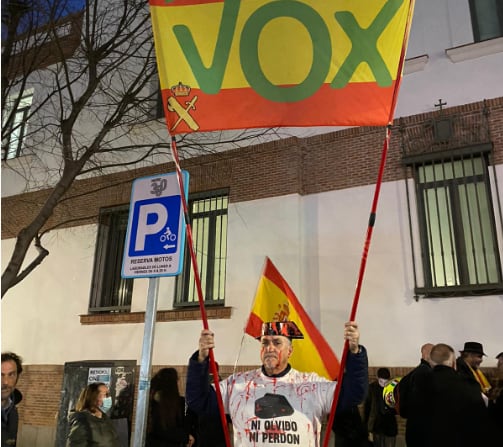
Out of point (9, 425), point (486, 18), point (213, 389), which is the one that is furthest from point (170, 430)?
point (486, 18)

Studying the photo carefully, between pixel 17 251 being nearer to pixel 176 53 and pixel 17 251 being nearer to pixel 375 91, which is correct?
pixel 176 53

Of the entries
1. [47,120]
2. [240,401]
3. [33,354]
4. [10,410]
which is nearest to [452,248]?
[240,401]

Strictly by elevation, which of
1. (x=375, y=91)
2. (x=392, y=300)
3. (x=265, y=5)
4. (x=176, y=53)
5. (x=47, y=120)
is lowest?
(x=392, y=300)

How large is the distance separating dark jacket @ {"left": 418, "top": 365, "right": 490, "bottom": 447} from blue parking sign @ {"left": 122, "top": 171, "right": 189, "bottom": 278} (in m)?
2.27

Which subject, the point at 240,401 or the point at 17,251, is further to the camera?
the point at 17,251

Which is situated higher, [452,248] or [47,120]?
[47,120]

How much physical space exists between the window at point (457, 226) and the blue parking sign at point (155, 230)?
4814 millimetres

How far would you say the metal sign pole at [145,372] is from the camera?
141 inches

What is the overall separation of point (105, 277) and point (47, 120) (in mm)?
4110

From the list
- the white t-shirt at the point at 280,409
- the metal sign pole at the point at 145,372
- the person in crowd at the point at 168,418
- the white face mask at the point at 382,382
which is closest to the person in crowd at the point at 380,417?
the white face mask at the point at 382,382

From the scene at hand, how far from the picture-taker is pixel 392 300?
7.80 m

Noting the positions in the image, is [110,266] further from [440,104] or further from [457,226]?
[440,104]

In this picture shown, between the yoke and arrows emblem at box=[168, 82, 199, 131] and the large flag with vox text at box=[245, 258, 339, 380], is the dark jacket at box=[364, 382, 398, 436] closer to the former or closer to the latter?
the large flag with vox text at box=[245, 258, 339, 380]

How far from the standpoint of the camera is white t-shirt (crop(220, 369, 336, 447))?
3170mm
